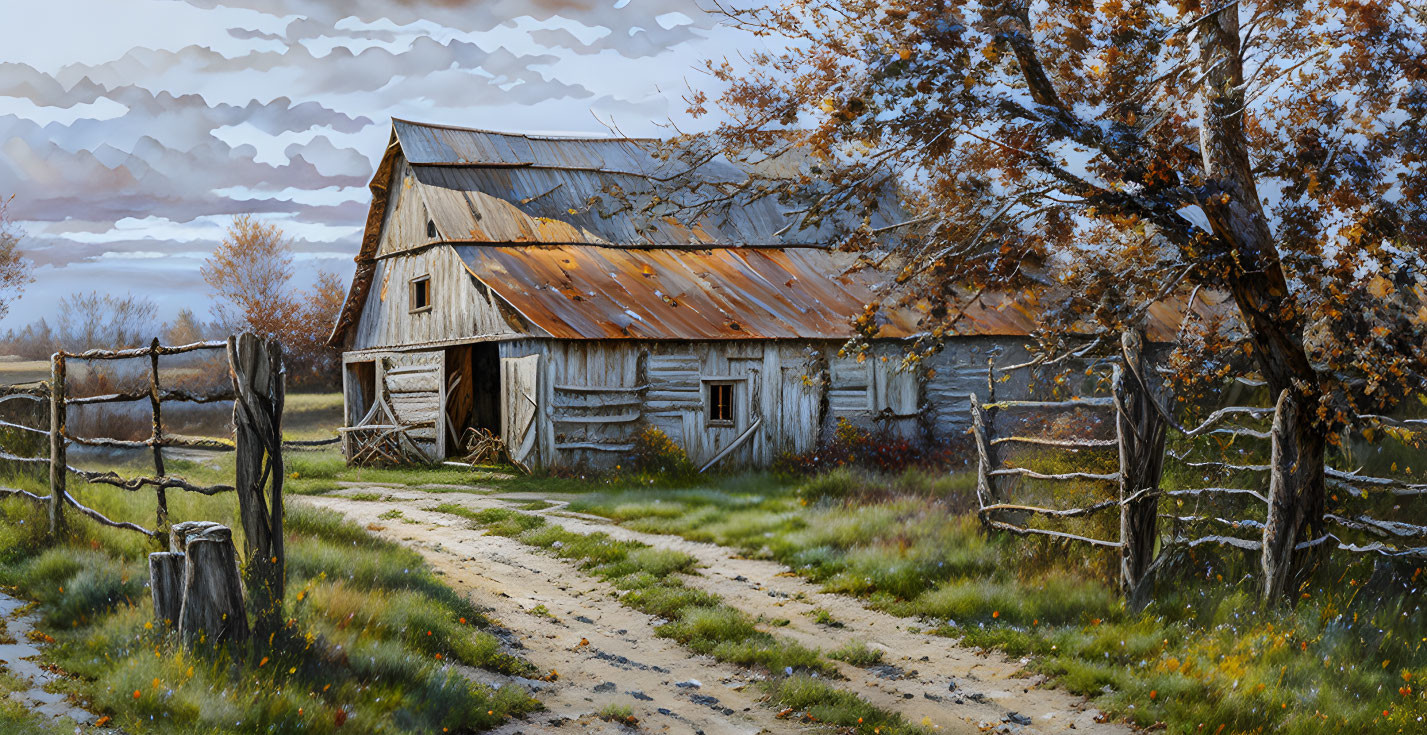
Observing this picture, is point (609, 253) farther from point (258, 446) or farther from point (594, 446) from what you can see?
point (258, 446)

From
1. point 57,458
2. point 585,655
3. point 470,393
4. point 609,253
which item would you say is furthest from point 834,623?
point 470,393

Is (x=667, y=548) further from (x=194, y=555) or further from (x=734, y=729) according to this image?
(x=194, y=555)

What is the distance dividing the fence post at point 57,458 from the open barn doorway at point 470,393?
1103cm

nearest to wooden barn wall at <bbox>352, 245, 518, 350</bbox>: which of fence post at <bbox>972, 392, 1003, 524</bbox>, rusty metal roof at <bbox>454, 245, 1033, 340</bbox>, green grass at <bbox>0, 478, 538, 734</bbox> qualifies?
rusty metal roof at <bbox>454, 245, 1033, 340</bbox>

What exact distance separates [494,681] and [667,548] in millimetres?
4477

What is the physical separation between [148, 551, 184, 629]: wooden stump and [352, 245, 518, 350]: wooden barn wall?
42.0 ft

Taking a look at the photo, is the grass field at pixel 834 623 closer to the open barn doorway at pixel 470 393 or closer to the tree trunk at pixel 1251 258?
the tree trunk at pixel 1251 258

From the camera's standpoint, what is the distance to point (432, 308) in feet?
70.8

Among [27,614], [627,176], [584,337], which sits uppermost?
[627,176]

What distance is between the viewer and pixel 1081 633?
789 centimetres

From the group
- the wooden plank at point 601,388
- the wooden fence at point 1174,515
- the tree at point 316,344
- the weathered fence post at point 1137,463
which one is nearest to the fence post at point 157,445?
the wooden fence at point 1174,515

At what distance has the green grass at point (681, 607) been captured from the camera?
730cm

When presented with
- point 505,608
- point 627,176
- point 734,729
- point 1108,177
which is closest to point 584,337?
point 627,176

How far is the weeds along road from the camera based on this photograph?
6.58 m
